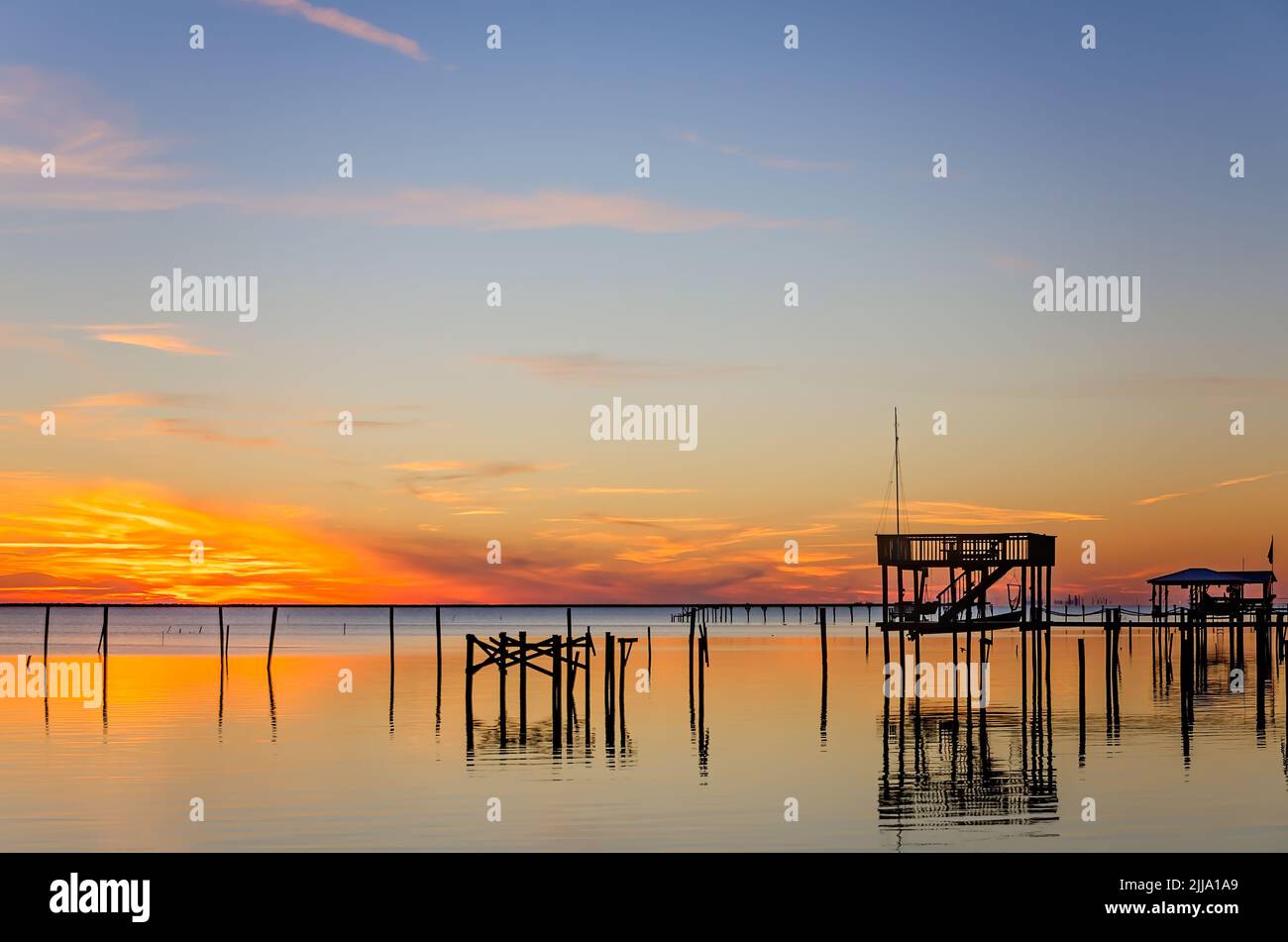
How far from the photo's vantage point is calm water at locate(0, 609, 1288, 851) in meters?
30.2

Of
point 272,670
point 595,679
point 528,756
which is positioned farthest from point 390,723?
point 272,670

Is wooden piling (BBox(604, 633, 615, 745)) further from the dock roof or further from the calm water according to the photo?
the dock roof

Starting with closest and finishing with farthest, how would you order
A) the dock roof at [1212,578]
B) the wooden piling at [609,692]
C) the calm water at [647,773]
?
the calm water at [647,773] < the wooden piling at [609,692] < the dock roof at [1212,578]

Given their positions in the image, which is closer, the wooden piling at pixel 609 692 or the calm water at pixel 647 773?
the calm water at pixel 647 773

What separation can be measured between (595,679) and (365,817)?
48.4 m

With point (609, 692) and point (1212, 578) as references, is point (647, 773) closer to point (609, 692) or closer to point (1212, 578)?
point (609, 692)

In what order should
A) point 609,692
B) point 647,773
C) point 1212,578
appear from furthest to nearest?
point 1212,578 < point 609,692 < point 647,773

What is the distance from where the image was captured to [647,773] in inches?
1521

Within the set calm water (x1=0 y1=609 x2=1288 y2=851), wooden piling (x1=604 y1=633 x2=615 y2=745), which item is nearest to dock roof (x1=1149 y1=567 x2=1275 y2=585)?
calm water (x1=0 y1=609 x2=1288 y2=851)

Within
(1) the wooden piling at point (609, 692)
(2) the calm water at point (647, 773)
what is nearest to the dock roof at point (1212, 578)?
(2) the calm water at point (647, 773)

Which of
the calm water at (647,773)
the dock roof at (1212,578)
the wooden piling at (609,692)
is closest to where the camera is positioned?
the calm water at (647,773)

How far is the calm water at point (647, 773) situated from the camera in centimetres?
3017

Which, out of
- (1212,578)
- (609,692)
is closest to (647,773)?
(609,692)

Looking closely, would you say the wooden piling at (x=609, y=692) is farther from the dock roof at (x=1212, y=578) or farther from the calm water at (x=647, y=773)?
the dock roof at (x=1212, y=578)
